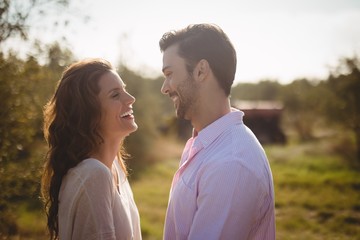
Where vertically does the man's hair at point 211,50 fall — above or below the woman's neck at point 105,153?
above

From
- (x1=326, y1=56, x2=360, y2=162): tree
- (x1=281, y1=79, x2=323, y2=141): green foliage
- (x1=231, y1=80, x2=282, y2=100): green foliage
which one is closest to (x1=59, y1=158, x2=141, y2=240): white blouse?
(x1=326, y1=56, x2=360, y2=162): tree

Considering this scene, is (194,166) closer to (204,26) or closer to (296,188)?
(204,26)

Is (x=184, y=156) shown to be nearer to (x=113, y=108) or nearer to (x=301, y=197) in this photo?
(x=113, y=108)

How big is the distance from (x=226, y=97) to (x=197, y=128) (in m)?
0.32

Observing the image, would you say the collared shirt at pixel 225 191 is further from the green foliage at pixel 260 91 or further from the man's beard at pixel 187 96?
the green foliage at pixel 260 91

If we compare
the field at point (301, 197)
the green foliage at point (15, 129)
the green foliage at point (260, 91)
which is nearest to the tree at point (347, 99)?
the field at point (301, 197)

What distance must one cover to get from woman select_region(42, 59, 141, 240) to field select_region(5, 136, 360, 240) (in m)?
4.20

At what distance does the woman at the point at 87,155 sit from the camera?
215 centimetres

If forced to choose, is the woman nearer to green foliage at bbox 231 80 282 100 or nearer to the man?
the man

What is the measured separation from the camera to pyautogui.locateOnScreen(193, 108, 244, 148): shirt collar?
7.27ft

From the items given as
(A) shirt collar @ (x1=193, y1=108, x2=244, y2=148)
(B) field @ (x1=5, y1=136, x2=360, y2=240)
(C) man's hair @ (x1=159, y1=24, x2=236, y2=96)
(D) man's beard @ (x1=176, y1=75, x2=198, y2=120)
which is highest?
(C) man's hair @ (x1=159, y1=24, x2=236, y2=96)

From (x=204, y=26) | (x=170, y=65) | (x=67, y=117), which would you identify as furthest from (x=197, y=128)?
(x=67, y=117)

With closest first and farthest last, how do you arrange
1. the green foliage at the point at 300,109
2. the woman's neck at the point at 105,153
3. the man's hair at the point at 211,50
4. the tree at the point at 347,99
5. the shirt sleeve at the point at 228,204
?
the shirt sleeve at the point at 228,204, the man's hair at the point at 211,50, the woman's neck at the point at 105,153, the tree at the point at 347,99, the green foliage at the point at 300,109

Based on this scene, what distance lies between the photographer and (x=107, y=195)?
2.21 m
